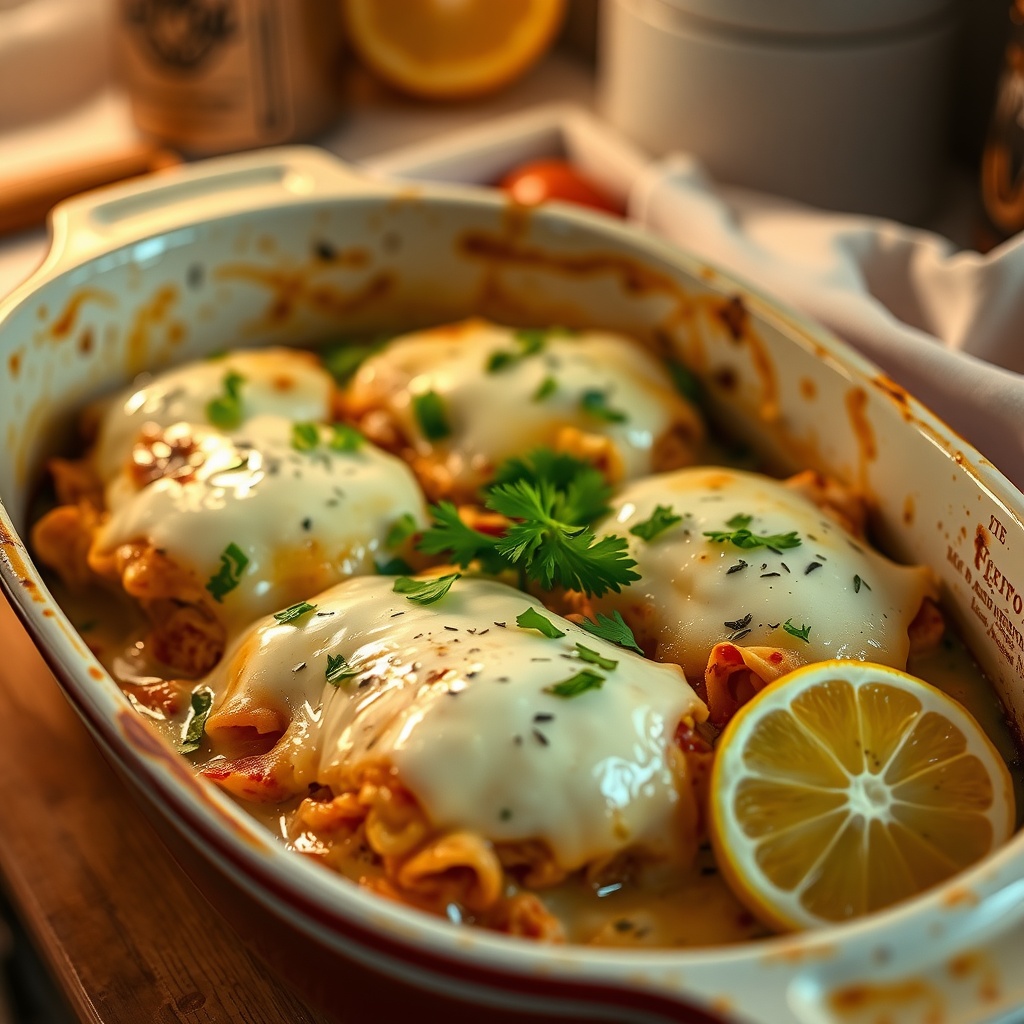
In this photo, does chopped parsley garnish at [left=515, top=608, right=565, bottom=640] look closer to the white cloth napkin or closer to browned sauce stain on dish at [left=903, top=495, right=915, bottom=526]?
browned sauce stain on dish at [left=903, top=495, right=915, bottom=526]

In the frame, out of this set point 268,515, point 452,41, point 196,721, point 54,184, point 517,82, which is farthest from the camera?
point 517,82

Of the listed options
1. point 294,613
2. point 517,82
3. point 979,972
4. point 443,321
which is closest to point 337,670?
point 294,613

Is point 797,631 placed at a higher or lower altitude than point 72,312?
lower

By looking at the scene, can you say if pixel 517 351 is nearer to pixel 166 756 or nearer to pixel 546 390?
pixel 546 390

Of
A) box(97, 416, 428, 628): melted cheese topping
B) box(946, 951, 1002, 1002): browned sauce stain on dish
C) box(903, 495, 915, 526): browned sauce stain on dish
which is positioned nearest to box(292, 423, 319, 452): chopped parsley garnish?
box(97, 416, 428, 628): melted cheese topping

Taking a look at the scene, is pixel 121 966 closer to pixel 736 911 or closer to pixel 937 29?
pixel 736 911

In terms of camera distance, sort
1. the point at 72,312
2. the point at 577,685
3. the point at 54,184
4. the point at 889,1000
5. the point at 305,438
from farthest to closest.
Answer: the point at 54,184
the point at 72,312
the point at 305,438
the point at 577,685
the point at 889,1000
